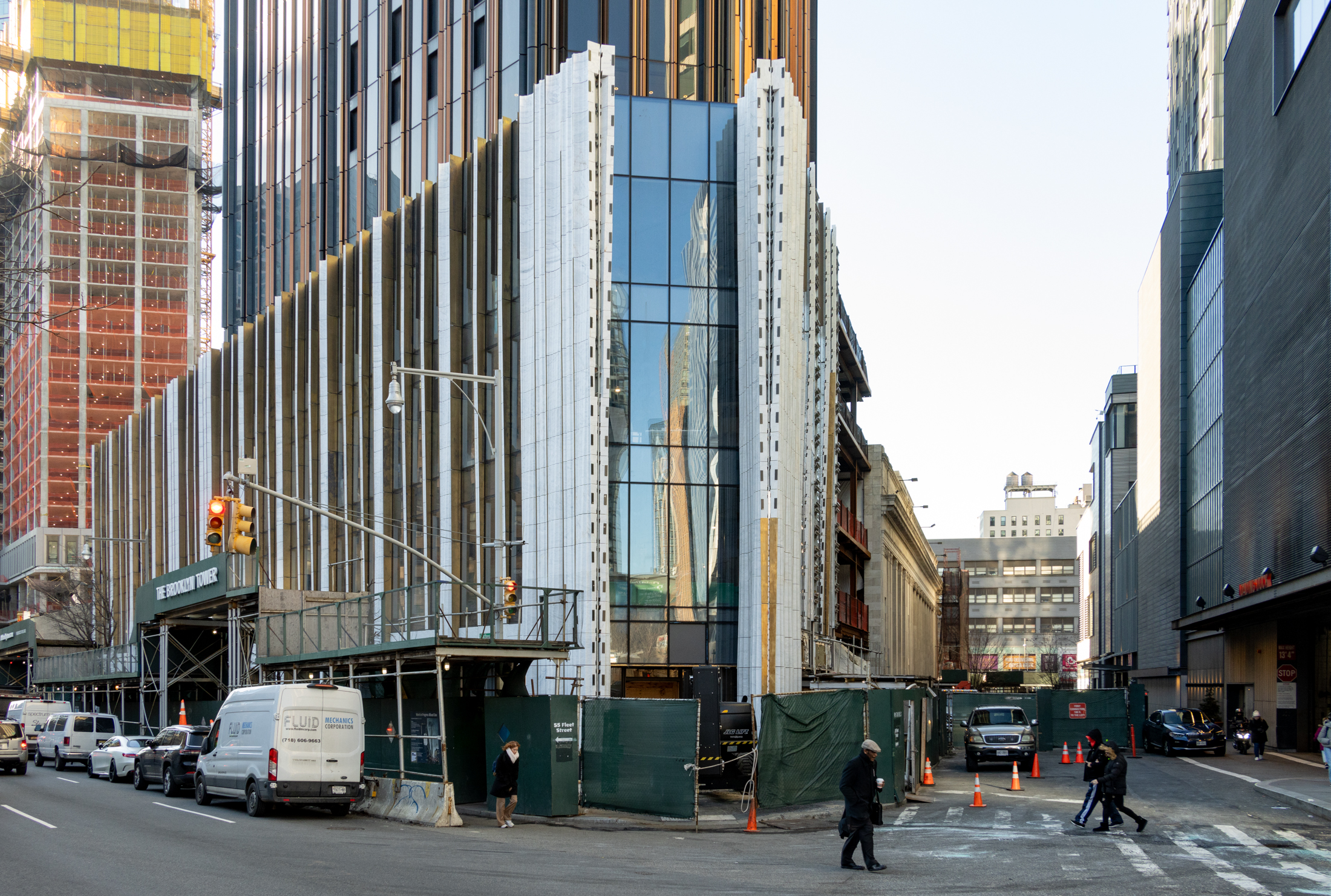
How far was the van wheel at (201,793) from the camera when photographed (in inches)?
1065

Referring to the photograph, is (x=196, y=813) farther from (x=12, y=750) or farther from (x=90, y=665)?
(x=90, y=665)

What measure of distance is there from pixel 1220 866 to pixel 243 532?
1510 cm

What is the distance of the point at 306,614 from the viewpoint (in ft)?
100

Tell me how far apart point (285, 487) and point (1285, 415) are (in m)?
35.2

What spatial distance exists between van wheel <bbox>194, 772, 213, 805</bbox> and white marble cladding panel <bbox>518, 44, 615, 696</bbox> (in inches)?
428

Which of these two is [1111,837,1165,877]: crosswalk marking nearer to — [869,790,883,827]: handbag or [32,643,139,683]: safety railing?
[869,790,883,827]: handbag

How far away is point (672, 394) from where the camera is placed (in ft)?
125

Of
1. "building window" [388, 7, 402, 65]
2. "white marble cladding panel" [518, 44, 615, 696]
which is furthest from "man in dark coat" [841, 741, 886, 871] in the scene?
"building window" [388, 7, 402, 65]

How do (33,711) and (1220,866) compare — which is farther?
(33,711)

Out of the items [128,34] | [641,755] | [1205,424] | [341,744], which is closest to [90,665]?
[341,744]

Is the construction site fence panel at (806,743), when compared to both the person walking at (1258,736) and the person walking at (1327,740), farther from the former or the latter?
the person walking at (1258,736)

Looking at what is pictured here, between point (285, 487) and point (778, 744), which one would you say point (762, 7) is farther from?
point (778, 744)

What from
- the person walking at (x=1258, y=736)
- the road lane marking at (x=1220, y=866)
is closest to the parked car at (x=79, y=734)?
the road lane marking at (x=1220, y=866)

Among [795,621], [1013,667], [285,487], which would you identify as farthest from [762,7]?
[1013,667]
